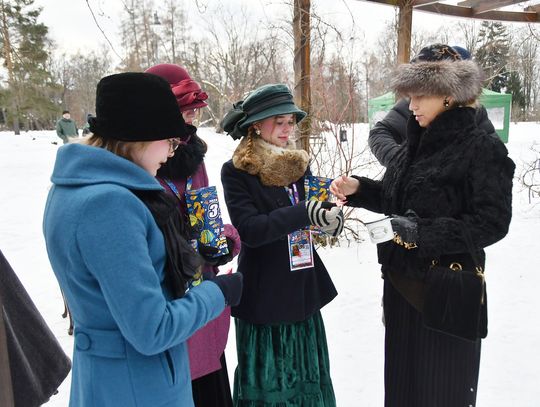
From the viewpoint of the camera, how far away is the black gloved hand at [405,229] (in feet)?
5.61

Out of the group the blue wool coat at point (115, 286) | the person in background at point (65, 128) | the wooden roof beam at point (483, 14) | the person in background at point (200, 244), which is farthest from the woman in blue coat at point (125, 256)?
the person in background at point (65, 128)

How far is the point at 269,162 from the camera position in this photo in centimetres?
199

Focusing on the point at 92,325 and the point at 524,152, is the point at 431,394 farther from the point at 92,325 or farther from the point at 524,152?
the point at 524,152

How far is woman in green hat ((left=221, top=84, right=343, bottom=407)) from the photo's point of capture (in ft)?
6.51

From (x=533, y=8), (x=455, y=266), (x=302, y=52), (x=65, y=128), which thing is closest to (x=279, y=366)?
(x=455, y=266)

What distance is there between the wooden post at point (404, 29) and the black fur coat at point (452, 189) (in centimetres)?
370

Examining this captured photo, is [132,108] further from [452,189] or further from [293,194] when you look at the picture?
[452,189]

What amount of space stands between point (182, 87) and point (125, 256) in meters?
1.16

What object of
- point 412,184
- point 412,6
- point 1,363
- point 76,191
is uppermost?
point 412,6

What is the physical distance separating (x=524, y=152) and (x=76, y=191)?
17.5 metres

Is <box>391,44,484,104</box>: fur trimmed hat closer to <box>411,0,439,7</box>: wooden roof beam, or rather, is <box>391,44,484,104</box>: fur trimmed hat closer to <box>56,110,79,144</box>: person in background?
<box>411,0,439,7</box>: wooden roof beam

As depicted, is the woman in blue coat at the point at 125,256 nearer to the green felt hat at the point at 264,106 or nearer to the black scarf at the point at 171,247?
the black scarf at the point at 171,247

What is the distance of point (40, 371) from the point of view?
135cm

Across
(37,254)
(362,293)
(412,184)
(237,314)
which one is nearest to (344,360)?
(362,293)
